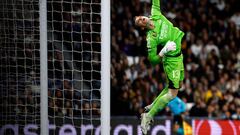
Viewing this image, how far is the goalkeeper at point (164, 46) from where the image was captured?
10.3m

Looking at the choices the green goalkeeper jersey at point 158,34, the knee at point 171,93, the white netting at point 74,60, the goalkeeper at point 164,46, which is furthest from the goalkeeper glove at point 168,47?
the white netting at point 74,60

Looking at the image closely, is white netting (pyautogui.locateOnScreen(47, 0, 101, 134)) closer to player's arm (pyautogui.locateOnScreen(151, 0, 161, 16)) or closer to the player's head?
the player's head

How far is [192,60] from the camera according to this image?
697 inches

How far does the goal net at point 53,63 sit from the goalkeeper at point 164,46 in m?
0.75

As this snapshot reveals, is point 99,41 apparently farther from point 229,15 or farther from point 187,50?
point 229,15

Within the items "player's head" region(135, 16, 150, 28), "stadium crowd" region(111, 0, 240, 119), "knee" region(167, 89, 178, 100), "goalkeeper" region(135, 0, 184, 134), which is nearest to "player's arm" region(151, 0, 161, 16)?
"goalkeeper" region(135, 0, 184, 134)

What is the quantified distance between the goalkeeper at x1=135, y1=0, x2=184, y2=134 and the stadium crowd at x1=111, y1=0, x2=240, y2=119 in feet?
15.7

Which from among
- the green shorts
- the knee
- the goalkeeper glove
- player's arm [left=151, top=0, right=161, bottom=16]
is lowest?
the knee

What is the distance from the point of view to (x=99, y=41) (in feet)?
35.6

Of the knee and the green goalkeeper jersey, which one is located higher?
the green goalkeeper jersey

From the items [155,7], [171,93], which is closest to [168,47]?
[155,7]

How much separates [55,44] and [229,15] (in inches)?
346

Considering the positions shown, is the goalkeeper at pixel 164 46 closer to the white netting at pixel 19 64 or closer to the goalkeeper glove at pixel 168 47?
the goalkeeper glove at pixel 168 47

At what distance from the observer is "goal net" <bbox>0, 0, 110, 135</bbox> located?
10.8 meters
